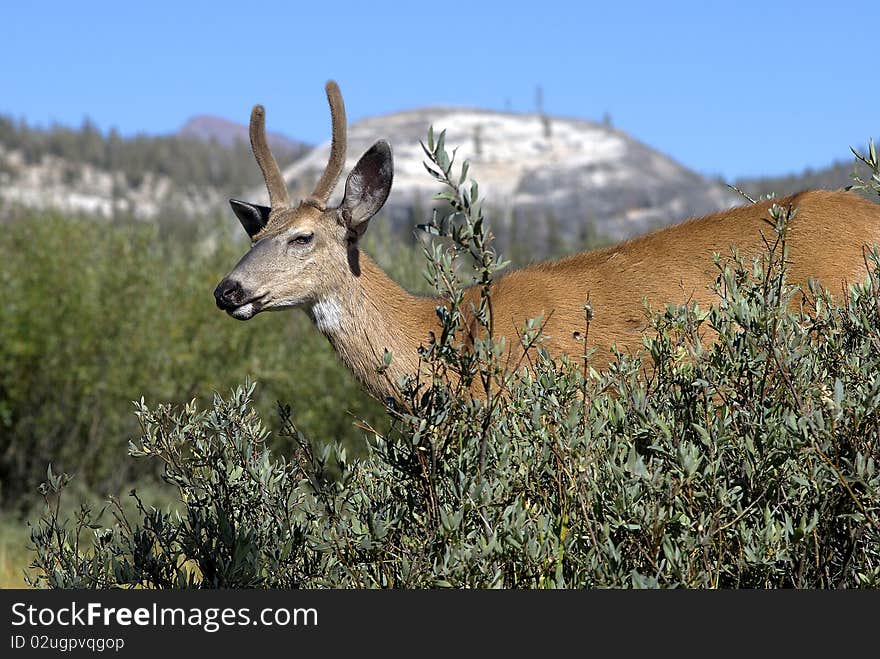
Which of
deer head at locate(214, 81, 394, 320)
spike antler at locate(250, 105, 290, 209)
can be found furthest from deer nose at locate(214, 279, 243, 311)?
spike antler at locate(250, 105, 290, 209)

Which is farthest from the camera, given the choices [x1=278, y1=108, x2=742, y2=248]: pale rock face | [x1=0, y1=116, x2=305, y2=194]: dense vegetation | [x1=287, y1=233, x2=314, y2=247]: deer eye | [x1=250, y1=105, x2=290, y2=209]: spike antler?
[x1=0, y1=116, x2=305, y2=194]: dense vegetation

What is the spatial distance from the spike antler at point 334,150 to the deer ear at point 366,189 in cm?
11

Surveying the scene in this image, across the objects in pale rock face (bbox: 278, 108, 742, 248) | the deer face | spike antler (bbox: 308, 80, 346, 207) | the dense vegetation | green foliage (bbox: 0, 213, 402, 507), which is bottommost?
green foliage (bbox: 0, 213, 402, 507)

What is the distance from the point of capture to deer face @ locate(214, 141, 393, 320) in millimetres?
6191

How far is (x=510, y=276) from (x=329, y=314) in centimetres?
120

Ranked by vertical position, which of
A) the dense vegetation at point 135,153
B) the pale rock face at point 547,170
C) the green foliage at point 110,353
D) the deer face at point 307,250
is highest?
the dense vegetation at point 135,153

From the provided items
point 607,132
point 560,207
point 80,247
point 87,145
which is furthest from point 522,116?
point 80,247

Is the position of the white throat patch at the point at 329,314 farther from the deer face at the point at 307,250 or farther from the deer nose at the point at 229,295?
the deer nose at the point at 229,295

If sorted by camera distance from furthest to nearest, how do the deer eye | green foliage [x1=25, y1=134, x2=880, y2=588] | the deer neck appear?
the deer eye, the deer neck, green foliage [x1=25, y1=134, x2=880, y2=588]

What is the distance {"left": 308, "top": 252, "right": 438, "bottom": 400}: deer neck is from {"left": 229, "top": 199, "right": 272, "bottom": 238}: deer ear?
0.83 meters

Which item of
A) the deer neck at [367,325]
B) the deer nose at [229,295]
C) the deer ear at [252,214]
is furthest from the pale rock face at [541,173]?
the deer nose at [229,295]

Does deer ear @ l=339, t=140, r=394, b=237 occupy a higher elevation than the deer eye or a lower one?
higher

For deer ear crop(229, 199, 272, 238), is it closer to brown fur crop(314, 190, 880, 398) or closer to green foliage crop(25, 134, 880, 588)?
brown fur crop(314, 190, 880, 398)

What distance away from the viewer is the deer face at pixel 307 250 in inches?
244
